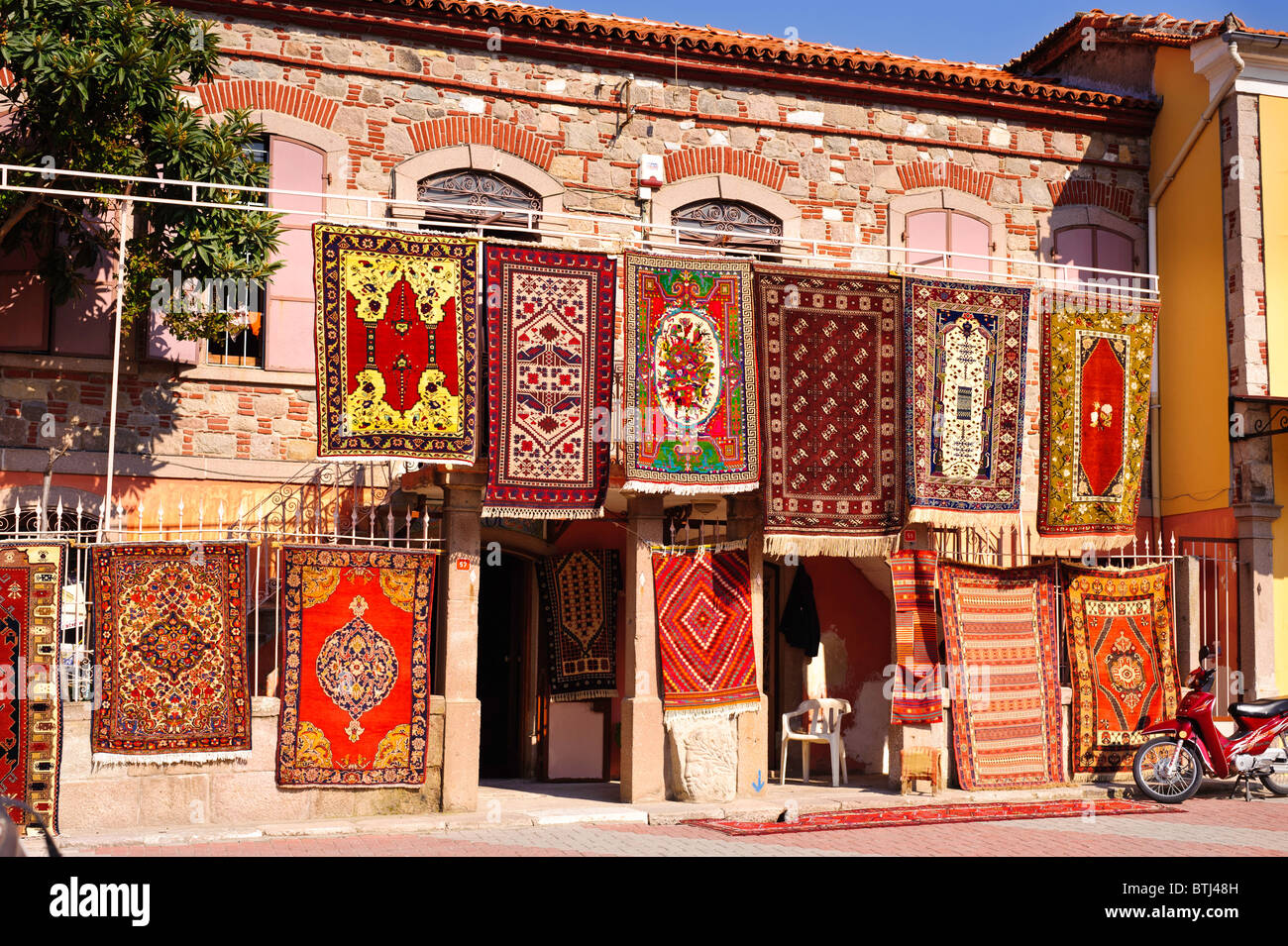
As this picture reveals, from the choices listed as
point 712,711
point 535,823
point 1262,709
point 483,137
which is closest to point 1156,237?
point 1262,709

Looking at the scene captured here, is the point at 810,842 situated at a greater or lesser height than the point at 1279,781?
greater

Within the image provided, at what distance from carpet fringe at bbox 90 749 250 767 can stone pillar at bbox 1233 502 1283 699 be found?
10360 millimetres

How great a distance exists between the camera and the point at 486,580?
52.7 feet

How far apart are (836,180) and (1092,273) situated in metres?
3.26

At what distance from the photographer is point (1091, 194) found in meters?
17.0

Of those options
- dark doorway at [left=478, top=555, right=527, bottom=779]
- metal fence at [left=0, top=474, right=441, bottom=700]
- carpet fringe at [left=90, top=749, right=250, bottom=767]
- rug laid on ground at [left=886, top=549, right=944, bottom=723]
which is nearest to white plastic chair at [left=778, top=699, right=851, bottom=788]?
rug laid on ground at [left=886, top=549, right=944, bottom=723]

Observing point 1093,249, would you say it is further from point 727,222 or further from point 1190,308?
point 727,222

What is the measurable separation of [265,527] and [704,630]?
167 inches

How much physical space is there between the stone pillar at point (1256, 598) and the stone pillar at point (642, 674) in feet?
22.3

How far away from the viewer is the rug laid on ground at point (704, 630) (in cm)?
1239

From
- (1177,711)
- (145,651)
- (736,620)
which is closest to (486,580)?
(736,620)

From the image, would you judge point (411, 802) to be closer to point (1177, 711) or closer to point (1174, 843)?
point (1174, 843)

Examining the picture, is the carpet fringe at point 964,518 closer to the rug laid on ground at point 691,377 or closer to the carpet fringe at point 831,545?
the carpet fringe at point 831,545

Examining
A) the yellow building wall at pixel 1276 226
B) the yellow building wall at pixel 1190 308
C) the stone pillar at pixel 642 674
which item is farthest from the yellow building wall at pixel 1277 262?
the stone pillar at pixel 642 674
